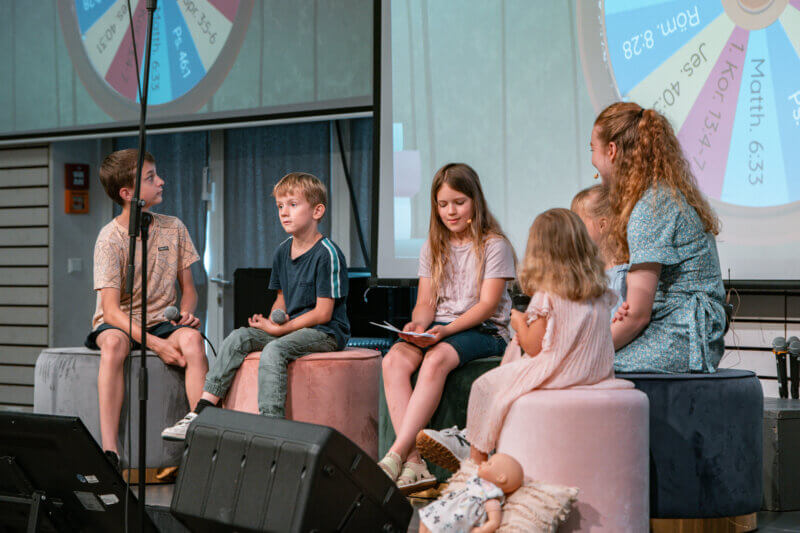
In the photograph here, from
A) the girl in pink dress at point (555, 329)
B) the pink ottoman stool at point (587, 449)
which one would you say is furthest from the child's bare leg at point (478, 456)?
the pink ottoman stool at point (587, 449)

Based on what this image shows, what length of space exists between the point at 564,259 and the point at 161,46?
4273 millimetres

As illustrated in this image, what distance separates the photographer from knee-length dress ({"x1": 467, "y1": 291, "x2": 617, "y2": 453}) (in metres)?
2.23

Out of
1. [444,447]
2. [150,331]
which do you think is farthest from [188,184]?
[444,447]

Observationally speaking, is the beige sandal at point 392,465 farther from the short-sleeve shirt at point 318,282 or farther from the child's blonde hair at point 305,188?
the child's blonde hair at point 305,188

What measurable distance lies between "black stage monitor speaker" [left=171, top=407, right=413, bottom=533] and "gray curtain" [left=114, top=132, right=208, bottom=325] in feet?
13.8

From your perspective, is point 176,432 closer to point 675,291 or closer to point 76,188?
point 675,291

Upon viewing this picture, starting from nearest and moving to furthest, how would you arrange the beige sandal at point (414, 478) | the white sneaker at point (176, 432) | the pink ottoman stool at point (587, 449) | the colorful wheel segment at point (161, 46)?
the pink ottoman stool at point (587, 449) → the beige sandal at point (414, 478) → the white sneaker at point (176, 432) → the colorful wheel segment at point (161, 46)

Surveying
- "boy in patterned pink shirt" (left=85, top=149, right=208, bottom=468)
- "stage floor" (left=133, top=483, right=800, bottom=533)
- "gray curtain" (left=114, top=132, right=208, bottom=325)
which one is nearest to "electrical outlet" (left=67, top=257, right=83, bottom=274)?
"gray curtain" (left=114, top=132, right=208, bottom=325)

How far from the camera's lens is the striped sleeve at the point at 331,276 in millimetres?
3225

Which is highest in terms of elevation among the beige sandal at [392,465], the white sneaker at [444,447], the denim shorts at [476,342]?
the denim shorts at [476,342]

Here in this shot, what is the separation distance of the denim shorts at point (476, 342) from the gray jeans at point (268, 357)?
1.23 ft

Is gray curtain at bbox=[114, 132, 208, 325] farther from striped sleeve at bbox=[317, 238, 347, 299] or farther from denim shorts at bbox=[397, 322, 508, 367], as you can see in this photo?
denim shorts at bbox=[397, 322, 508, 367]

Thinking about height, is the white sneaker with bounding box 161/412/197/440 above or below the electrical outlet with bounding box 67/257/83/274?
below

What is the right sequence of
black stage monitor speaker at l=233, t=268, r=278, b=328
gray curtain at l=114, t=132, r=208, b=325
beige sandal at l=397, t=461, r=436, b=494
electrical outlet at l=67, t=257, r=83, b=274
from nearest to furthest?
beige sandal at l=397, t=461, r=436, b=494, black stage monitor speaker at l=233, t=268, r=278, b=328, gray curtain at l=114, t=132, r=208, b=325, electrical outlet at l=67, t=257, r=83, b=274
